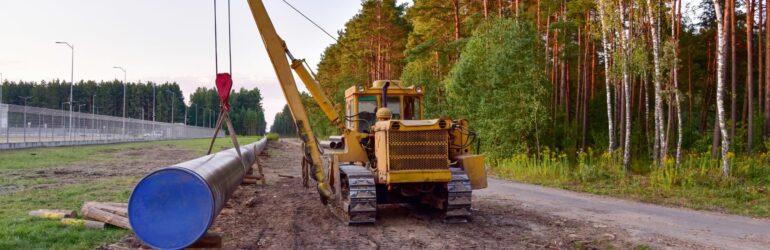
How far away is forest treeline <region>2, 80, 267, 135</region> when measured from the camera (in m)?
140

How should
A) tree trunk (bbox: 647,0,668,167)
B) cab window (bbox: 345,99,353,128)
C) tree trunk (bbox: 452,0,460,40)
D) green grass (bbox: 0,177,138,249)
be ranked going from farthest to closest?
tree trunk (bbox: 452,0,460,40), tree trunk (bbox: 647,0,668,167), cab window (bbox: 345,99,353,128), green grass (bbox: 0,177,138,249)

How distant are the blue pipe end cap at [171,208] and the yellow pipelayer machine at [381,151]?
3847mm

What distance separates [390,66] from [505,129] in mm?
21819

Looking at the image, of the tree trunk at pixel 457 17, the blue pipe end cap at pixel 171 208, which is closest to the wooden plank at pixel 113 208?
the blue pipe end cap at pixel 171 208

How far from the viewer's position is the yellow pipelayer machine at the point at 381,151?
1106 cm

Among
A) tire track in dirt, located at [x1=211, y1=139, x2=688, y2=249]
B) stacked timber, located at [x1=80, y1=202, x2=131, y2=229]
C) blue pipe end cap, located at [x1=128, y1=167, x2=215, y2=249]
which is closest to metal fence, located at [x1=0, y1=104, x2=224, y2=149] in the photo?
tire track in dirt, located at [x1=211, y1=139, x2=688, y2=249]

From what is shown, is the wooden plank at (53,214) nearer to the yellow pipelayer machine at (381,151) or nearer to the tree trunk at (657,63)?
the yellow pipelayer machine at (381,151)

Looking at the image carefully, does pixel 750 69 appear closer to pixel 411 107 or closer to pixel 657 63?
pixel 657 63

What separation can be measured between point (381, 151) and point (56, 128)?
126ft

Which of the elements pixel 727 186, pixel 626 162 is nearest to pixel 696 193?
pixel 727 186

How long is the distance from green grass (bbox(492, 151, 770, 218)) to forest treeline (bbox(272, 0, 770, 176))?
2.13 ft

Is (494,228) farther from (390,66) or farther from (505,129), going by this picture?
(390,66)

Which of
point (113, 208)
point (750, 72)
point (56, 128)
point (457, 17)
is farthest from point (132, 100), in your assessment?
point (113, 208)

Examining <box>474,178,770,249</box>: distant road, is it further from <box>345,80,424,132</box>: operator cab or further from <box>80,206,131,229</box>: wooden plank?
<box>80,206,131,229</box>: wooden plank
